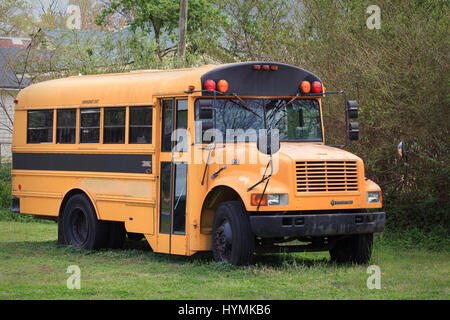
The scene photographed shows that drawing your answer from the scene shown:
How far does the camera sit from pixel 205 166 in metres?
10.9

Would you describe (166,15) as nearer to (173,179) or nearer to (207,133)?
(173,179)

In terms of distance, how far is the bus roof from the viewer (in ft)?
36.2

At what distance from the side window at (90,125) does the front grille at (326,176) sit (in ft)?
13.0

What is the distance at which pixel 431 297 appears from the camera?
327 inches

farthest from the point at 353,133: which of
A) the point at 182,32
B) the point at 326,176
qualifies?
the point at 182,32

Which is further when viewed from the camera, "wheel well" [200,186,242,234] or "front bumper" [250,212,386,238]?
"wheel well" [200,186,242,234]

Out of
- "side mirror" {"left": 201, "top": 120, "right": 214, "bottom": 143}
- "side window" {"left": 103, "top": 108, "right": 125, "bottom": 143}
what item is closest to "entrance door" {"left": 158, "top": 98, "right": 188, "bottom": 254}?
"side mirror" {"left": 201, "top": 120, "right": 214, "bottom": 143}

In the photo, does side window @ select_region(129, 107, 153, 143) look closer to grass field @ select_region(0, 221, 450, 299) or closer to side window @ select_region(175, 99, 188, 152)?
side window @ select_region(175, 99, 188, 152)

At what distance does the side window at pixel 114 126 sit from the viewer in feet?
40.5

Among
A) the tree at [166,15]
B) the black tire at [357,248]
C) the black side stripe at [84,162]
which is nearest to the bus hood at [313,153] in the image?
the black tire at [357,248]

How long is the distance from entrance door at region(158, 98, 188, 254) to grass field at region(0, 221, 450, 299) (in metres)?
0.36
